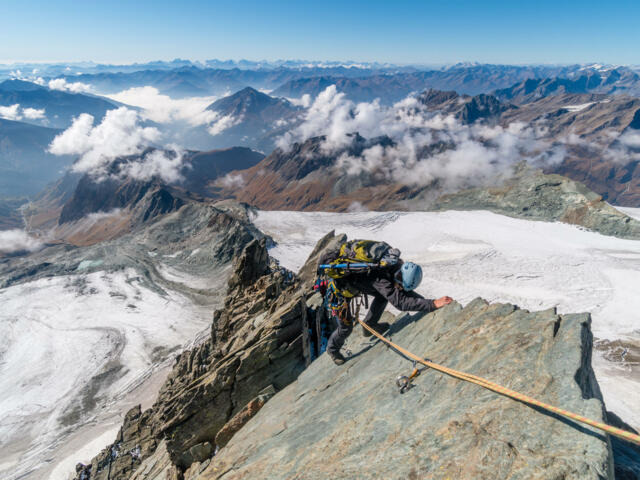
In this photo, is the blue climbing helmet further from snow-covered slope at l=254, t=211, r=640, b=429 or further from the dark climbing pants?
snow-covered slope at l=254, t=211, r=640, b=429

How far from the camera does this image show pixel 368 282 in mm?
9953

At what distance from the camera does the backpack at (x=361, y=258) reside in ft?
30.5

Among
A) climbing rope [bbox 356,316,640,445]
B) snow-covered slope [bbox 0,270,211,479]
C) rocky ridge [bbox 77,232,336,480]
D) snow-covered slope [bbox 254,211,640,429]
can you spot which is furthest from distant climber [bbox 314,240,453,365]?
snow-covered slope [bbox 0,270,211,479]

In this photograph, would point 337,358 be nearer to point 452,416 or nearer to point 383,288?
point 383,288

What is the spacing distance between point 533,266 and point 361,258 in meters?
48.5

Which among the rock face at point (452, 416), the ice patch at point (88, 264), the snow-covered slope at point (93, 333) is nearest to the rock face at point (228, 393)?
the rock face at point (452, 416)

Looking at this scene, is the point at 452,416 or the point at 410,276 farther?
the point at 410,276

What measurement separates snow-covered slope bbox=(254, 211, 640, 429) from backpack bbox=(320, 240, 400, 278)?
824 inches

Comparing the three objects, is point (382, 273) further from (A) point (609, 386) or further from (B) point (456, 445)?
(A) point (609, 386)

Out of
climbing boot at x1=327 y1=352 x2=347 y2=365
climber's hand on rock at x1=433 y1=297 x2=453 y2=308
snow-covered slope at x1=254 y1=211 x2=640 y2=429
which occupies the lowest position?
snow-covered slope at x1=254 y1=211 x2=640 y2=429

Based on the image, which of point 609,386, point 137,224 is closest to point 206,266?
point 609,386

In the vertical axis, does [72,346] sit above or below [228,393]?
below

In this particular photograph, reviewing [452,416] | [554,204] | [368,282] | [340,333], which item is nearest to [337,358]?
[340,333]

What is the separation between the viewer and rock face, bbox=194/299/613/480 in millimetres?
4363
